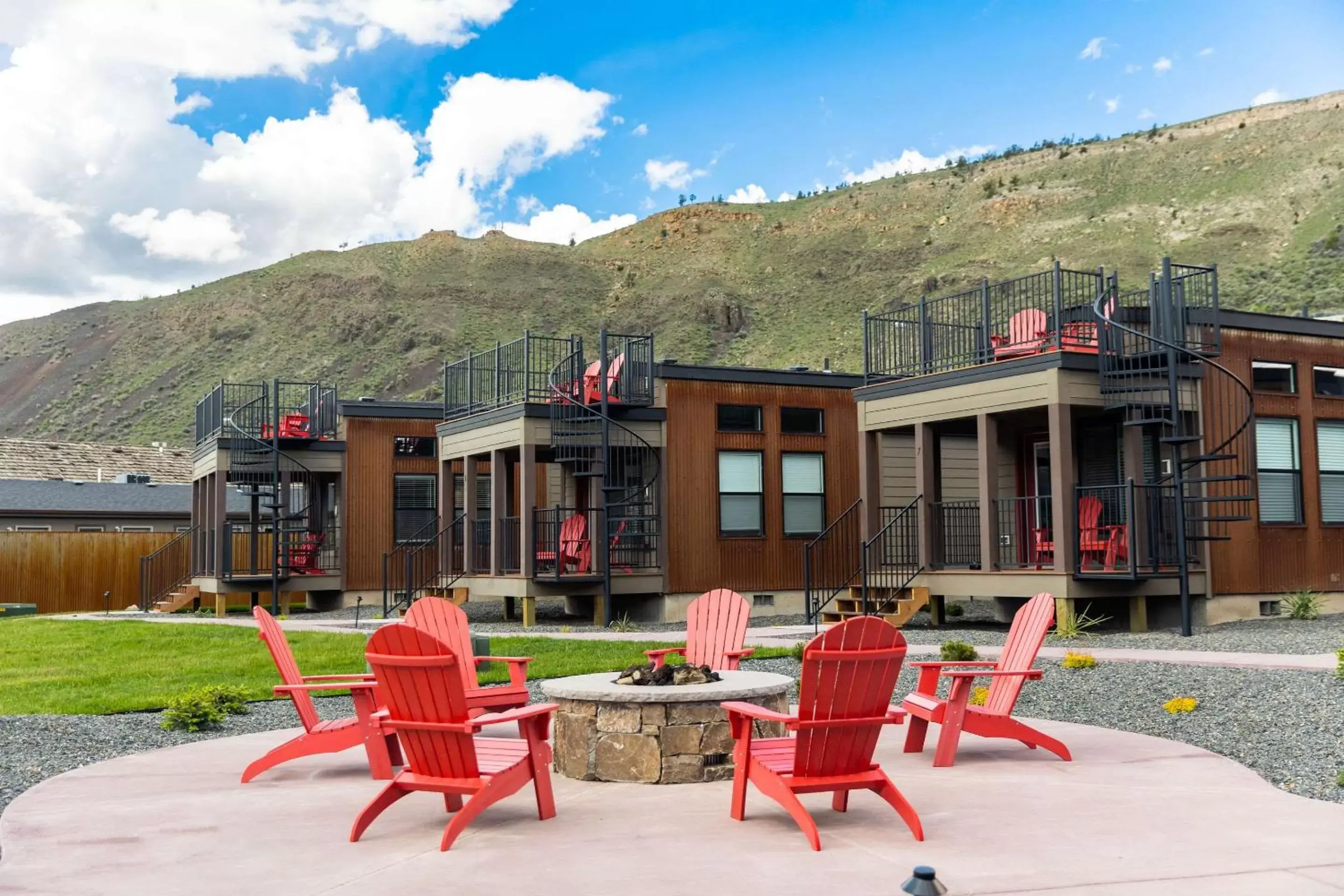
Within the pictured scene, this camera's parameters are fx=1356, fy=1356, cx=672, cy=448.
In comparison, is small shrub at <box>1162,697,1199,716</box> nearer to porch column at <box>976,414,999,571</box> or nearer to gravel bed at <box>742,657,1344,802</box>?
gravel bed at <box>742,657,1344,802</box>

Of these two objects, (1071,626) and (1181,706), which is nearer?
(1181,706)

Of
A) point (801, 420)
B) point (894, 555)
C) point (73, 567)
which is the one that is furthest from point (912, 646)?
point (73, 567)

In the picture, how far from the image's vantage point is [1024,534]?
60.7 feet

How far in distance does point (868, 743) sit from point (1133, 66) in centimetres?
9459

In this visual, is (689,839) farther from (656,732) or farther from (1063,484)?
(1063,484)

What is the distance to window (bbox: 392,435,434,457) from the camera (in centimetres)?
2625

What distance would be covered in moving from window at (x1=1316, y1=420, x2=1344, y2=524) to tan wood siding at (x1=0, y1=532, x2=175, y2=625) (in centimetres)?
2436

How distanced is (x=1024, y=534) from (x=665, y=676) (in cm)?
1180

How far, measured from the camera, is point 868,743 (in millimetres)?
6141

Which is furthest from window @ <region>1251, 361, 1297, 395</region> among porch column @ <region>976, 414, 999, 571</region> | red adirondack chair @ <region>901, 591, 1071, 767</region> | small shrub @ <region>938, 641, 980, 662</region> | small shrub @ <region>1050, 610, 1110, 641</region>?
red adirondack chair @ <region>901, 591, 1071, 767</region>

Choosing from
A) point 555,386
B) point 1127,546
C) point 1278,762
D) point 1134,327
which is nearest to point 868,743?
point 1278,762

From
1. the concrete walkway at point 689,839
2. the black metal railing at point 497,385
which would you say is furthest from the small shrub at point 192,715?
the black metal railing at point 497,385

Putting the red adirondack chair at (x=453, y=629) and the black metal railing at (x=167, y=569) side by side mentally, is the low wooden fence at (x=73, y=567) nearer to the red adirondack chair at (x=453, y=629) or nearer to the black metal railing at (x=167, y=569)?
the black metal railing at (x=167, y=569)

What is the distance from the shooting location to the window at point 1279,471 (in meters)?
17.3
